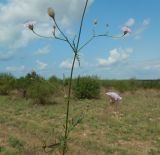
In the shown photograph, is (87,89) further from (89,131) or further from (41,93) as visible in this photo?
(89,131)

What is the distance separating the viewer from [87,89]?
76.1 ft

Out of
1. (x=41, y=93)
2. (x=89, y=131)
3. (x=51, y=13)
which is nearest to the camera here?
(x=51, y=13)

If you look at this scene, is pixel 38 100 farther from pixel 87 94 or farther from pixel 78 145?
pixel 78 145

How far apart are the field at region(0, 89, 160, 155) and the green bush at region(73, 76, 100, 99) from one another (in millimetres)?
5067

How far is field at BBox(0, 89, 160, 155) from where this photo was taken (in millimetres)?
9180

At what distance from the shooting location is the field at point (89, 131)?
9.18m

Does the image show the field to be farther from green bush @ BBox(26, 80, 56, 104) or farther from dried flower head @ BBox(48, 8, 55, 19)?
dried flower head @ BBox(48, 8, 55, 19)

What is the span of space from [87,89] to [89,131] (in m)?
11.4

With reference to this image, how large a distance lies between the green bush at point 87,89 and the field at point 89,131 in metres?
5.07

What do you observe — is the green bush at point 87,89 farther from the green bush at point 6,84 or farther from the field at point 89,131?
the field at point 89,131

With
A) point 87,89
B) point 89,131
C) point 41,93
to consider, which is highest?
point 87,89

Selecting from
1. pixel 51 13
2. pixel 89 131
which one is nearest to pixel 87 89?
pixel 89 131

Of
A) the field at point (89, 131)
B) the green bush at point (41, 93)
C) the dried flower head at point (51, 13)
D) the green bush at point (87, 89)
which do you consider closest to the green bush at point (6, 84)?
the green bush at point (87, 89)

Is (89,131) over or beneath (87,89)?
beneath
